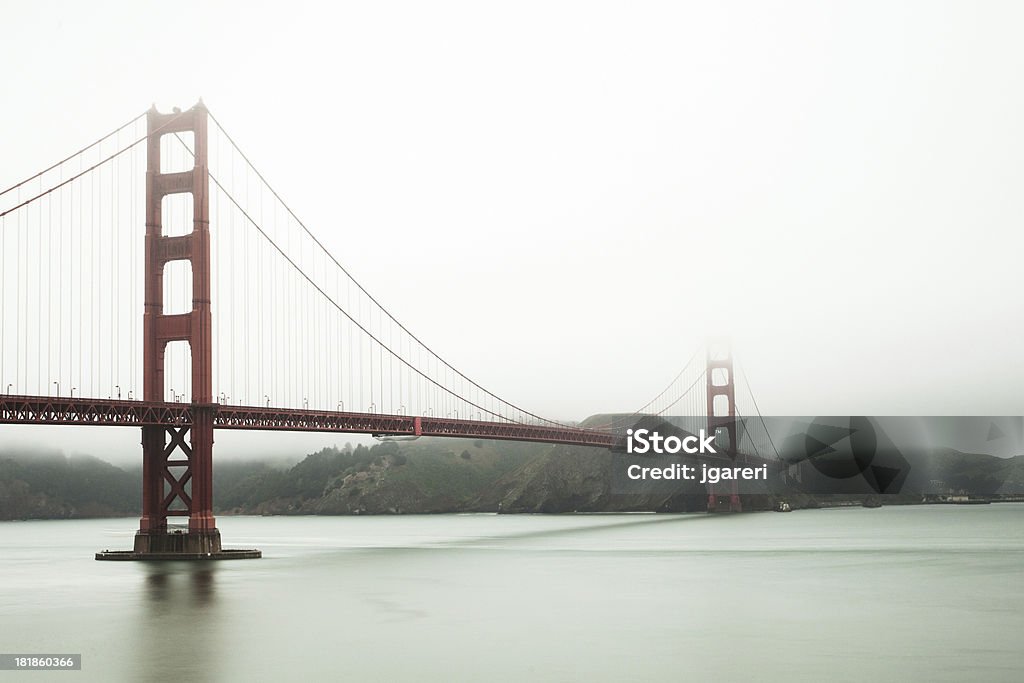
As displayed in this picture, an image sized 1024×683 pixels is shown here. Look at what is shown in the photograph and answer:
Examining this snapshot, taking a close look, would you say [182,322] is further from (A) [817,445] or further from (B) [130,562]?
(A) [817,445]

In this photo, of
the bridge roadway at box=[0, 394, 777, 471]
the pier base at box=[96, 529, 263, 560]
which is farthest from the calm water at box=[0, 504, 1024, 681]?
the bridge roadway at box=[0, 394, 777, 471]

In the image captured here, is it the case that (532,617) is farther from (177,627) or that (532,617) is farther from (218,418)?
(218,418)

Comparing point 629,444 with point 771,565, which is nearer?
point 771,565

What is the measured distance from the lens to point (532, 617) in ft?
84.4

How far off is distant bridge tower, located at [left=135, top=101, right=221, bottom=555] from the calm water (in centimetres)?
196

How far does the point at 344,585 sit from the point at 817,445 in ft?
399

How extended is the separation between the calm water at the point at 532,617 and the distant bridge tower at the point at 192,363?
1961 millimetres

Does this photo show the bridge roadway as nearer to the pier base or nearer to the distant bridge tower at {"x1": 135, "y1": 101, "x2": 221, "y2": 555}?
the distant bridge tower at {"x1": 135, "y1": 101, "x2": 221, "y2": 555}

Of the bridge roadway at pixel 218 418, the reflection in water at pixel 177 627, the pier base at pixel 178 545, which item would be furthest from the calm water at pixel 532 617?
the bridge roadway at pixel 218 418

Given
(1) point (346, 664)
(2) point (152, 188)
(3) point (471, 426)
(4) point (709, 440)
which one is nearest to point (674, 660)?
(1) point (346, 664)

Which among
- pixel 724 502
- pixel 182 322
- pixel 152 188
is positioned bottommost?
pixel 724 502

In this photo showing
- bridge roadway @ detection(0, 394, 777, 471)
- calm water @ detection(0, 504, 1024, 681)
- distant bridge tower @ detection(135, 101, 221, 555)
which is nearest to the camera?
calm water @ detection(0, 504, 1024, 681)

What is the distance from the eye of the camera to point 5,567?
50281mm

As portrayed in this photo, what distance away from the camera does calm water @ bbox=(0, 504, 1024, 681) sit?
1864 cm
